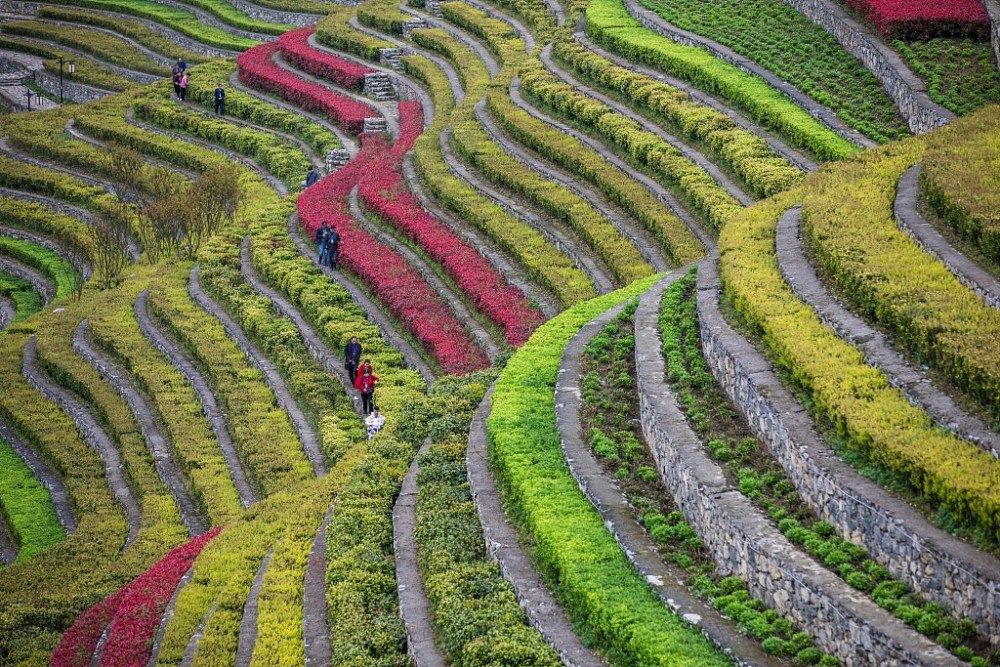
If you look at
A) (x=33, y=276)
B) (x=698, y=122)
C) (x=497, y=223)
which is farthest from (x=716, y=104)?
(x=33, y=276)

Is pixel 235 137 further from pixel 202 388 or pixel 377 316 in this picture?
pixel 377 316

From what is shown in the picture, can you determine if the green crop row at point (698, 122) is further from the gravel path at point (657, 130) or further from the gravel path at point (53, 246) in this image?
the gravel path at point (53, 246)

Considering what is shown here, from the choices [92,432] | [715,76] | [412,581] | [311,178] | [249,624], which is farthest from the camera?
[311,178]

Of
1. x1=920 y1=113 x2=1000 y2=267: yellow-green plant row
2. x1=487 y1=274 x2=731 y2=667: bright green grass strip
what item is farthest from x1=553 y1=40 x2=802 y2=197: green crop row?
x1=487 y1=274 x2=731 y2=667: bright green grass strip

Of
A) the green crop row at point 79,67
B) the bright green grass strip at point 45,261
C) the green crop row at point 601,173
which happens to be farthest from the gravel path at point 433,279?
the green crop row at point 79,67

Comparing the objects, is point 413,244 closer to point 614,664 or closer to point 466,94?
point 466,94
